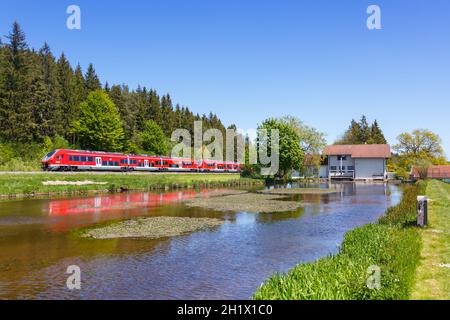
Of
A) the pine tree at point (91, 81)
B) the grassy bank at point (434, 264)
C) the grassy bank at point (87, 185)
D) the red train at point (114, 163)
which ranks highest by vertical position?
the pine tree at point (91, 81)

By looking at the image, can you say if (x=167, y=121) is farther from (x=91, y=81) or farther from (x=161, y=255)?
(x=161, y=255)

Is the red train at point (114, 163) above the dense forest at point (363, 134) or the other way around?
the other way around

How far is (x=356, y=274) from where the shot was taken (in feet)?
31.6

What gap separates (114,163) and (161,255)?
2046 inches

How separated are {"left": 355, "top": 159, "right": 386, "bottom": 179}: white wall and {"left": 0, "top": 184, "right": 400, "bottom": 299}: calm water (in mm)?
68231

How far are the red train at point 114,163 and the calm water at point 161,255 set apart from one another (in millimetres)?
27277

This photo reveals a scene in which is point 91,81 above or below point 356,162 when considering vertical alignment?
above

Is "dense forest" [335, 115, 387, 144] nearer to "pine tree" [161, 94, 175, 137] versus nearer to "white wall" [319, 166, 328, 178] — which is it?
"white wall" [319, 166, 328, 178]

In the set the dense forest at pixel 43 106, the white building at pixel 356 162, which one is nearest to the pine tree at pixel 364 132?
the white building at pixel 356 162

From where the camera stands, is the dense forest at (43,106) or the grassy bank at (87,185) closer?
the grassy bank at (87,185)

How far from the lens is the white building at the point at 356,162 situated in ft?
301

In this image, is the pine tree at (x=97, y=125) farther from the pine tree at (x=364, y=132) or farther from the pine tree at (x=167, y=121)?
the pine tree at (x=364, y=132)

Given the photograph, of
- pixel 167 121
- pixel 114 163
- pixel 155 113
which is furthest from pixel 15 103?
pixel 167 121
